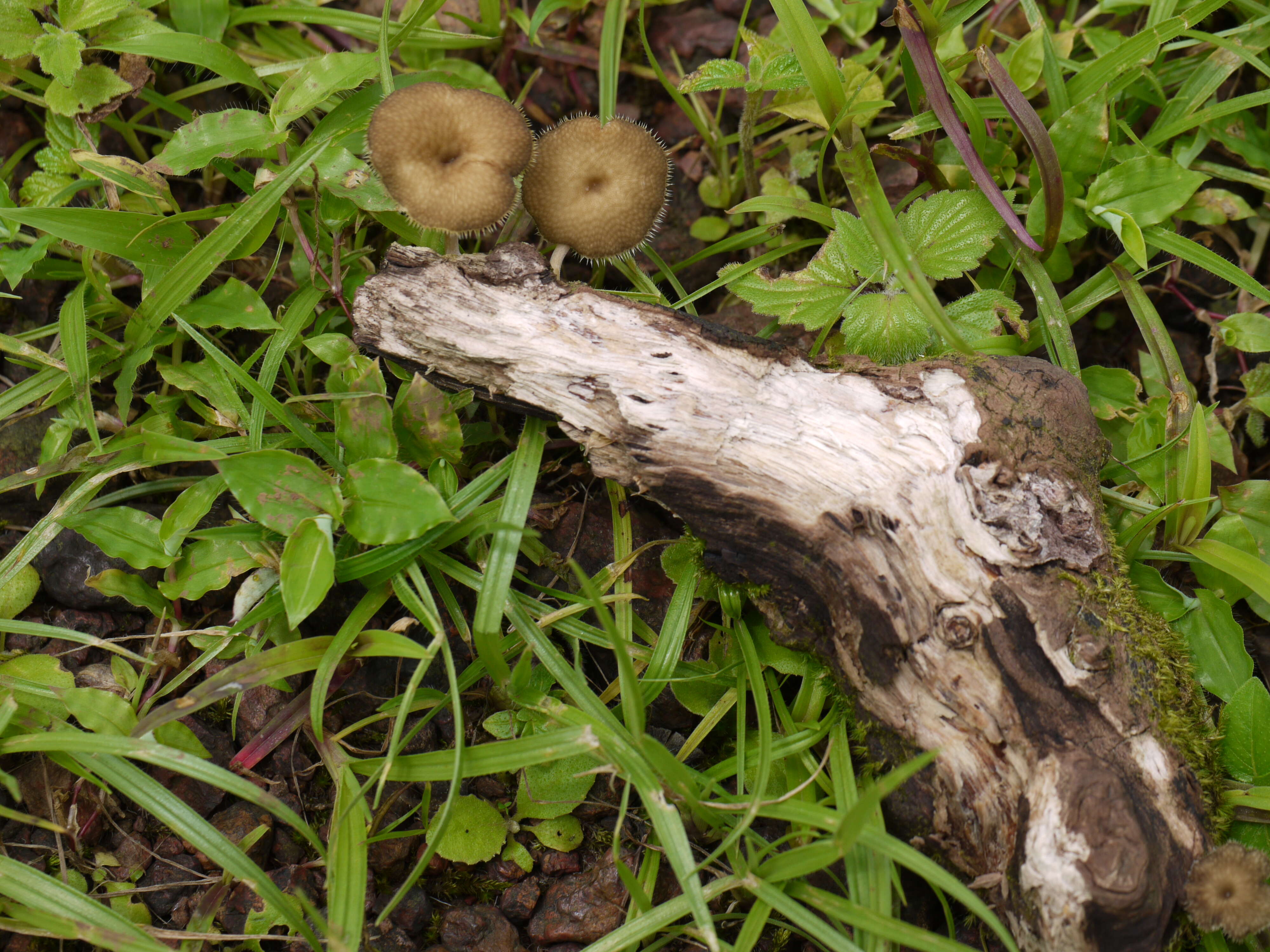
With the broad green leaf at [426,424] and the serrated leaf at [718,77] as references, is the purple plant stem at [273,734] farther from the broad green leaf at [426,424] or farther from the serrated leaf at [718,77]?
the serrated leaf at [718,77]

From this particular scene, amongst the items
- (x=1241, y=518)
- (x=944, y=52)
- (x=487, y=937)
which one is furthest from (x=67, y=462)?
(x=1241, y=518)

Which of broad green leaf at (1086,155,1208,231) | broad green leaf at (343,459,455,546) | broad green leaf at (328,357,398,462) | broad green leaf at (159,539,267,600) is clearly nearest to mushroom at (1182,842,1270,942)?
broad green leaf at (1086,155,1208,231)

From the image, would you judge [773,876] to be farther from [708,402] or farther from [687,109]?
[687,109]

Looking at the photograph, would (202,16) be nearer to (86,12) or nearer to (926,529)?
(86,12)

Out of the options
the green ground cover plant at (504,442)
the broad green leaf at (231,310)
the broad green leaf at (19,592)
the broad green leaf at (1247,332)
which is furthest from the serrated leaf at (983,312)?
the broad green leaf at (19,592)

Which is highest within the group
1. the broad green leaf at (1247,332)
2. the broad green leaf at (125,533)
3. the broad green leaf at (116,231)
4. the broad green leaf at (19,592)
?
the broad green leaf at (116,231)

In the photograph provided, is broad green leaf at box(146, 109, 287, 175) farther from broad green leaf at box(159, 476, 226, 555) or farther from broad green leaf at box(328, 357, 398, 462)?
broad green leaf at box(159, 476, 226, 555)

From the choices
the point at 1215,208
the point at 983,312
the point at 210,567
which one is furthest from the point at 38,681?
the point at 1215,208
